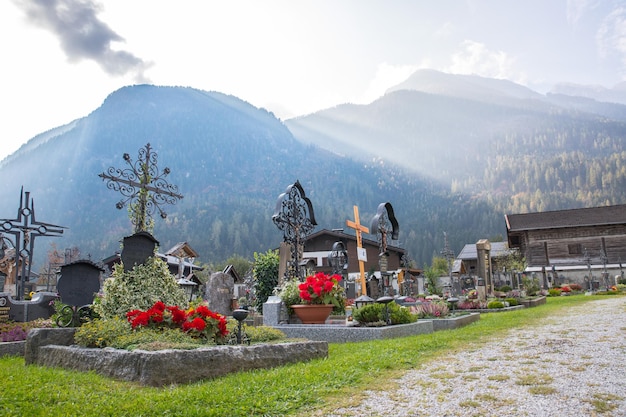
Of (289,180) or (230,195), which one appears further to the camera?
(289,180)

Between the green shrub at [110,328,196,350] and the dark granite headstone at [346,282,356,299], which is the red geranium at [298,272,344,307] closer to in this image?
the green shrub at [110,328,196,350]

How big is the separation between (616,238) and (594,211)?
17.7 ft

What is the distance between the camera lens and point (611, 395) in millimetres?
4922

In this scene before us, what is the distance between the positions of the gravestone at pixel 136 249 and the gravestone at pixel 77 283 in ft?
8.77

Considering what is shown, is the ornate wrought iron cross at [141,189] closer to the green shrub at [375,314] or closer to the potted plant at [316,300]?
the potted plant at [316,300]

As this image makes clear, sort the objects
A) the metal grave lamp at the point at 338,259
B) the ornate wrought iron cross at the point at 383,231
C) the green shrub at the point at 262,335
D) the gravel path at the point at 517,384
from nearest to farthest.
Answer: the gravel path at the point at 517,384 → the green shrub at the point at 262,335 → the ornate wrought iron cross at the point at 383,231 → the metal grave lamp at the point at 338,259

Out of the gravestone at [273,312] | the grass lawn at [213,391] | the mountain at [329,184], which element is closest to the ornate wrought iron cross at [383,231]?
the gravestone at [273,312]

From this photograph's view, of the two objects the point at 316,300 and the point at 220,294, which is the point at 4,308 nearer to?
the point at 220,294

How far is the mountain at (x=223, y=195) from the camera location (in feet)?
364

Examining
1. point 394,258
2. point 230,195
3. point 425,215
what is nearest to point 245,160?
point 230,195

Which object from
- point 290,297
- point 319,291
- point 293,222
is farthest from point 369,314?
point 293,222

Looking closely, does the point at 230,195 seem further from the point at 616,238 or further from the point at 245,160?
the point at 616,238

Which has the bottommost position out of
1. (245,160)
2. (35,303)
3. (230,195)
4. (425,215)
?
(35,303)

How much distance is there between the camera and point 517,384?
221 inches
